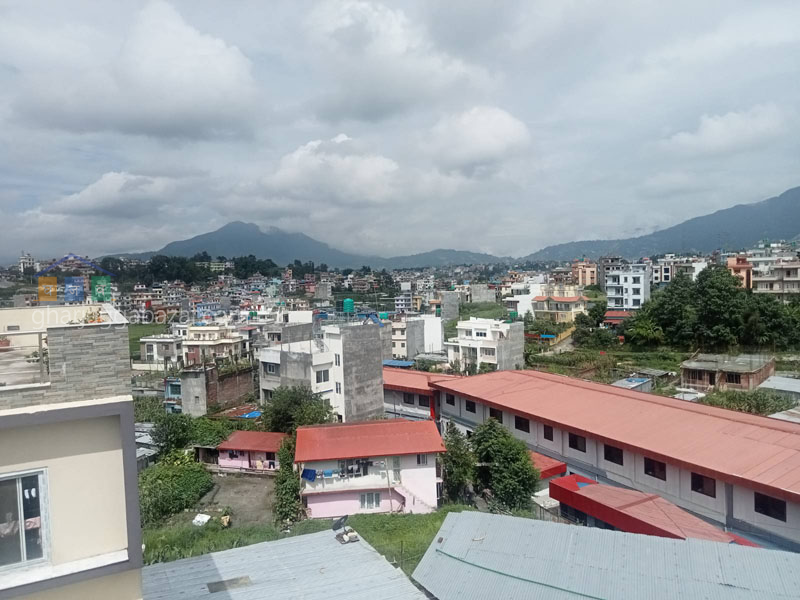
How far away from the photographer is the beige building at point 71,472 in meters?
2.61

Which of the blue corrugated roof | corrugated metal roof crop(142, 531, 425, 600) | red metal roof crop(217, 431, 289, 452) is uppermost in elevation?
corrugated metal roof crop(142, 531, 425, 600)

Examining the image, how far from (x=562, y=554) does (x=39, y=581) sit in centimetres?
632

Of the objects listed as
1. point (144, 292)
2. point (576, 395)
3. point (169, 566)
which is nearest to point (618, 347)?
point (576, 395)

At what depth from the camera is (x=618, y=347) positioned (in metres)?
35.0

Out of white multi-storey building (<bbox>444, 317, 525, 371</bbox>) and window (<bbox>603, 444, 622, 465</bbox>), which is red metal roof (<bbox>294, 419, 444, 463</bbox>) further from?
white multi-storey building (<bbox>444, 317, 525, 371</bbox>)

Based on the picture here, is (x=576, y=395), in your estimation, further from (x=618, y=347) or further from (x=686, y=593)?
(x=618, y=347)

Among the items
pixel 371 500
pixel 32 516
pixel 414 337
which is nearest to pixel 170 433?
pixel 371 500

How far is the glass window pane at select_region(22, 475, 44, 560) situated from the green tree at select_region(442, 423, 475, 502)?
12360 millimetres

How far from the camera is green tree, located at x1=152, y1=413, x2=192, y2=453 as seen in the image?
60.2 feet

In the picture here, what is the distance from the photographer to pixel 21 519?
2625 mm

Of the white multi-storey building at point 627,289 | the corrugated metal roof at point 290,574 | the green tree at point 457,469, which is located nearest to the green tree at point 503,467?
the green tree at point 457,469

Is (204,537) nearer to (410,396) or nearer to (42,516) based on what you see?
(42,516)

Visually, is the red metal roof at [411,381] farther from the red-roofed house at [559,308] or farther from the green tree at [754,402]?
the red-roofed house at [559,308]

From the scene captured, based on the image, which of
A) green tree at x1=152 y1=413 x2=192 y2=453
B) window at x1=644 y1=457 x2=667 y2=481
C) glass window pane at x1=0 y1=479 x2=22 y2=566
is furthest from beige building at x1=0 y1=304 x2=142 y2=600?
green tree at x1=152 y1=413 x2=192 y2=453
